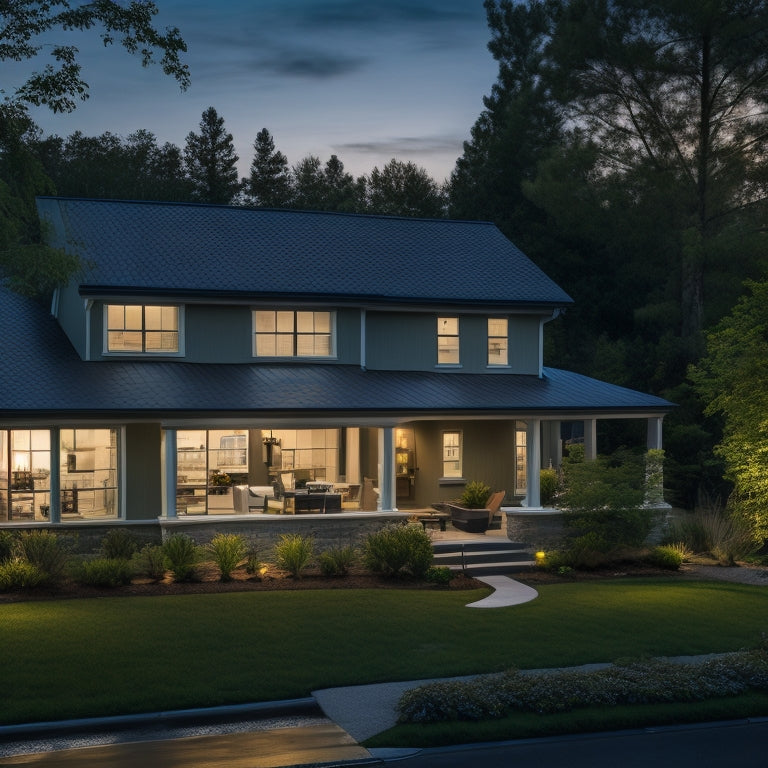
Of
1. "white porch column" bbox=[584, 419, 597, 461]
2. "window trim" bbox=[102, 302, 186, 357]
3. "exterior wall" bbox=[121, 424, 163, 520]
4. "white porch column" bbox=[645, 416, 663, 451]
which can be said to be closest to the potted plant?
"exterior wall" bbox=[121, 424, 163, 520]

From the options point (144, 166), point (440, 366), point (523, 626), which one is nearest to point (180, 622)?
point (523, 626)

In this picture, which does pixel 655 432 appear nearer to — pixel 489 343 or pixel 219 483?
pixel 489 343

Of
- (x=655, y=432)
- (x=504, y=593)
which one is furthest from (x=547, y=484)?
(x=504, y=593)

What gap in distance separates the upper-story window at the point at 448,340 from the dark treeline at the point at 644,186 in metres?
8.79

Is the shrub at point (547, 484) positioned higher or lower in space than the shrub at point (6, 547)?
higher

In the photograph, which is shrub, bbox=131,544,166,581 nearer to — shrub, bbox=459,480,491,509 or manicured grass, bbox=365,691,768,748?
shrub, bbox=459,480,491,509

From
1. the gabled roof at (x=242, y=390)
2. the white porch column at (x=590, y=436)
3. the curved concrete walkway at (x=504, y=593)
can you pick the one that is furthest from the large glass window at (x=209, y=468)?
the white porch column at (x=590, y=436)

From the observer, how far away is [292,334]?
28.3 metres

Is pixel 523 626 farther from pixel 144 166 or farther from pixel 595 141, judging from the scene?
pixel 144 166

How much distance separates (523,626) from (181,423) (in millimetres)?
9740

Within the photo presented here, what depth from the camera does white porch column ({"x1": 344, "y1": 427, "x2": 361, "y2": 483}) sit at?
2950cm

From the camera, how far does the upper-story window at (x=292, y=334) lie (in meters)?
28.2

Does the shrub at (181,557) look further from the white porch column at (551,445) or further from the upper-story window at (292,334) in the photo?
the white porch column at (551,445)

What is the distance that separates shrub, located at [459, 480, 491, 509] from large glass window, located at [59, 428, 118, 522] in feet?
28.5
